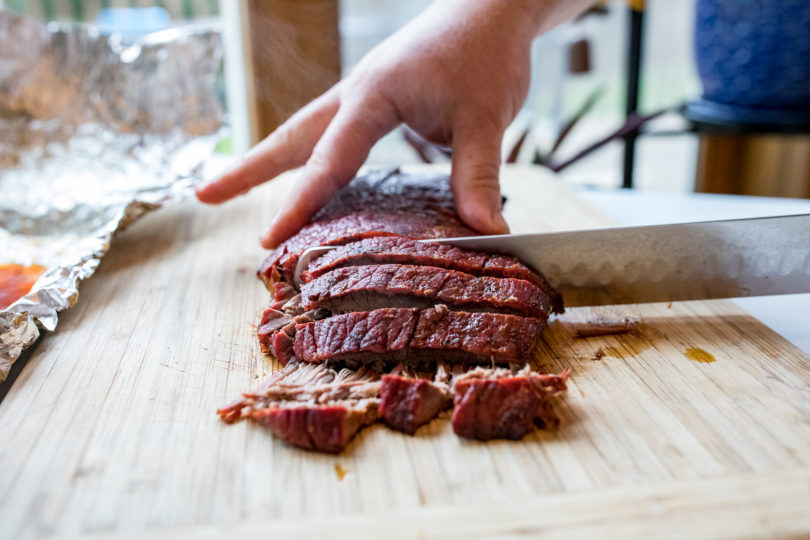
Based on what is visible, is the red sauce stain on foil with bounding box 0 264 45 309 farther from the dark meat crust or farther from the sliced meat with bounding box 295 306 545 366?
the sliced meat with bounding box 295 306 545 366

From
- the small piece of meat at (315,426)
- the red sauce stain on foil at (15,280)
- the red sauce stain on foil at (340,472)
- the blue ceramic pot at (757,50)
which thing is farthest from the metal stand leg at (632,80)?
the red sauce stain on foil at (15,280)

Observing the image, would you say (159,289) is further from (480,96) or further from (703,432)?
(703,432)

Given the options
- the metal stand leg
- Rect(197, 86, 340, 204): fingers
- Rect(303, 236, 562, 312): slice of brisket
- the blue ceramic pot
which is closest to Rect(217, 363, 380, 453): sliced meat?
Rect(303, 236, 562, 312): slice of brisket

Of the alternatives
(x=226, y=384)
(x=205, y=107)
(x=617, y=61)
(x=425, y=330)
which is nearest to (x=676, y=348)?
(x=425, y=330)

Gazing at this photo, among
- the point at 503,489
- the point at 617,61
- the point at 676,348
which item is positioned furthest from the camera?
the point at 617,61

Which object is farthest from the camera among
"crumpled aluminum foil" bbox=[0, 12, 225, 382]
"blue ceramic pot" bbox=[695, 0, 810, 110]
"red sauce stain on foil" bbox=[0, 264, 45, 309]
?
"crumpled aluminum foil" bbox=[0, 12, 225, 382]

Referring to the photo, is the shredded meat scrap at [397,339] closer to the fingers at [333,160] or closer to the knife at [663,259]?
the knife at [663,259]
